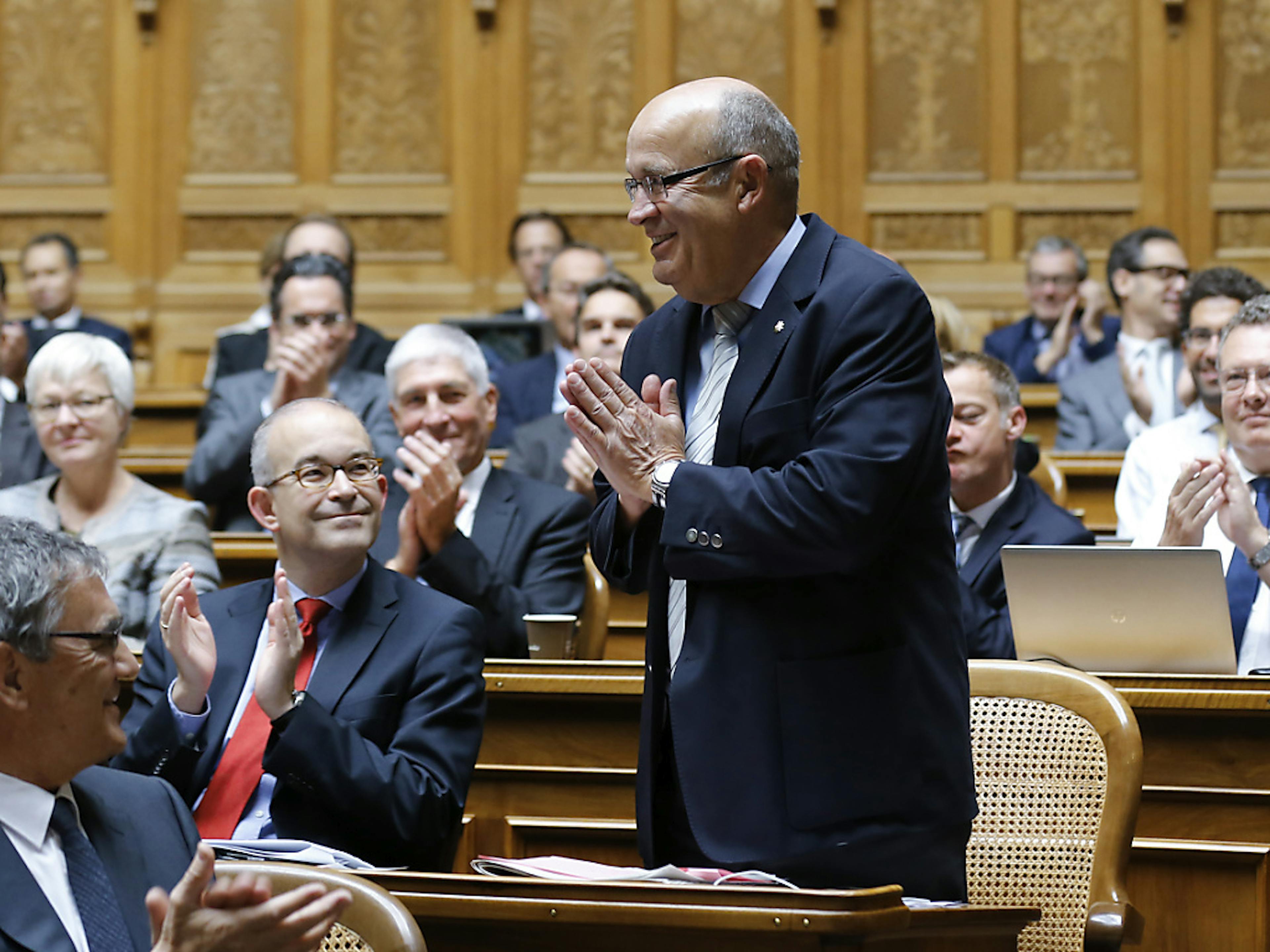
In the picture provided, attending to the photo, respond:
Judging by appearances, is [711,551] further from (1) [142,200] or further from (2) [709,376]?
(1) [142,200]

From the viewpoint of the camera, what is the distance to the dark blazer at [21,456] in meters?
4.20

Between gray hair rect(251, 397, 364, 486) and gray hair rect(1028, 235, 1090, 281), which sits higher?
gray hair rect(1028, 235, 1090, 281)

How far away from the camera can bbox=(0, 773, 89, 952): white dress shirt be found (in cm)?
160

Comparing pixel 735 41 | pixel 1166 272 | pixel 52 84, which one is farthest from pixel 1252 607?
pixel 52 84

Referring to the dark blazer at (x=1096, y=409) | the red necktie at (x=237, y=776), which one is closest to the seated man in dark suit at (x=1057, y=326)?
the dark blazer at (x=1096, y=409)

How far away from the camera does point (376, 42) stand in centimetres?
695

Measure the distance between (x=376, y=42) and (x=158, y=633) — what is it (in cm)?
470

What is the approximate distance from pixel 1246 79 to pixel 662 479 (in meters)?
5.50

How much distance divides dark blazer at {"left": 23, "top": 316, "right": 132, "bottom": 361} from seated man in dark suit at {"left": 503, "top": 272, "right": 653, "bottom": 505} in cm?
215

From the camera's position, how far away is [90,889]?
1.61m

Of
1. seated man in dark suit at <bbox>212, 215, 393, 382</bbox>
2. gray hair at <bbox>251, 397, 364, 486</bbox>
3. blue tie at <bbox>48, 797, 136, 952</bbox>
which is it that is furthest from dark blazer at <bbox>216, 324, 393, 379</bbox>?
blue tie at <bbox>48, 797, 136, 952</bbox>

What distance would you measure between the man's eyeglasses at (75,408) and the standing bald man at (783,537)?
79.2 inches

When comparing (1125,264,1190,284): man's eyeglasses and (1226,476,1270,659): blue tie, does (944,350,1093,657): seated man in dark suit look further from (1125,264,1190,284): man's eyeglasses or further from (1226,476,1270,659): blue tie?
(1125,264,1190,284): man's eyeglasses

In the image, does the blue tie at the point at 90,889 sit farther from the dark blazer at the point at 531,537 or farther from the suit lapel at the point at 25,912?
the dark blazer at the point at 531,537
